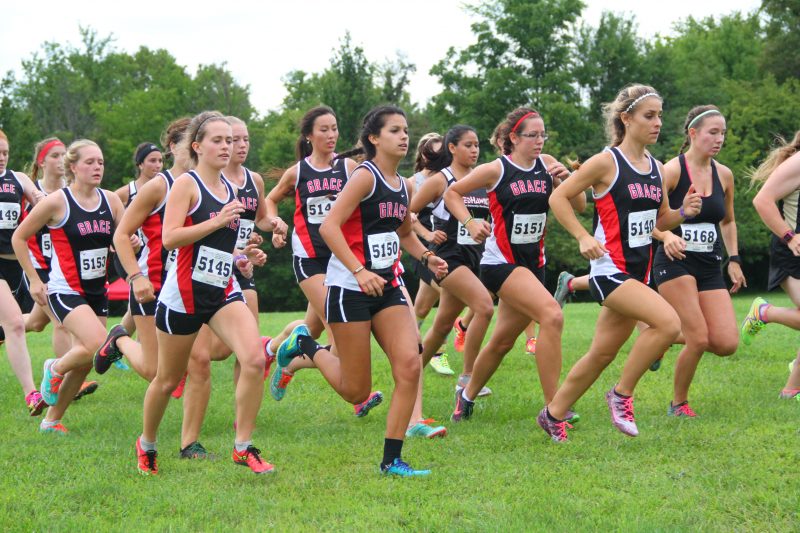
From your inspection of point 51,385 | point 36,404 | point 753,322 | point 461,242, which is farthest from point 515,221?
point 36,404

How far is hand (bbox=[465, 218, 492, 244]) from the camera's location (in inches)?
283

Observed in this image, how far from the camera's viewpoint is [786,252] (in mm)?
8047

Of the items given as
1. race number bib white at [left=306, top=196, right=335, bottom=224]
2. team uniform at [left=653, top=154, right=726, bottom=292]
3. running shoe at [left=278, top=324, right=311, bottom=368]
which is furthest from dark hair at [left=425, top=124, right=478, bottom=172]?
running shoe at [left=278, top=324, right=311, bottom=368]

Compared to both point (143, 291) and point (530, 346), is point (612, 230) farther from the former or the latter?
point (530, 346)

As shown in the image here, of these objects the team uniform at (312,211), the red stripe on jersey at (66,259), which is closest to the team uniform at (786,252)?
the team uniform at (312,211)

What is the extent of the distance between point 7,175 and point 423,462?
17.6ft

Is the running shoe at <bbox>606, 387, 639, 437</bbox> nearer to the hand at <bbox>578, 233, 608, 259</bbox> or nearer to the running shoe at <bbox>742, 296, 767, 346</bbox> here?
the hand at <bbox>578, 233, 608, 259</bbox>

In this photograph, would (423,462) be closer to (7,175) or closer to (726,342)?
(726,342)

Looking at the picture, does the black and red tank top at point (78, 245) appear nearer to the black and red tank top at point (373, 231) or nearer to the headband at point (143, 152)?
the headband at point (143, 152)

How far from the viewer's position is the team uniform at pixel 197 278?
5.84 meters

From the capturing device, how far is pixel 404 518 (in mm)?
4969

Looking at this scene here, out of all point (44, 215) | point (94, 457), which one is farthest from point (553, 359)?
point (44, 215)

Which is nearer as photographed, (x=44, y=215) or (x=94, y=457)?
(x=94, y=457)

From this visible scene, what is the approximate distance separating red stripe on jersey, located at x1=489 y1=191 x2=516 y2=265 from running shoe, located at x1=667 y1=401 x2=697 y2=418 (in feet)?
5.80
